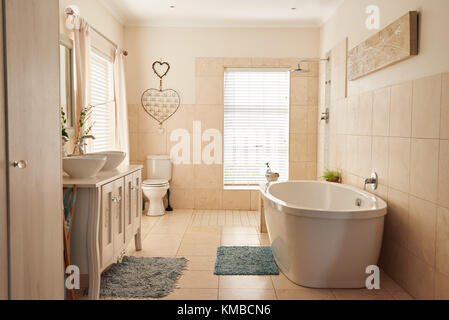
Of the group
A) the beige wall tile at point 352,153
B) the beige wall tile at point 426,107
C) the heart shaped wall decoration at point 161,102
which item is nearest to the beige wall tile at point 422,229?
the beige wall tile at point 426,107

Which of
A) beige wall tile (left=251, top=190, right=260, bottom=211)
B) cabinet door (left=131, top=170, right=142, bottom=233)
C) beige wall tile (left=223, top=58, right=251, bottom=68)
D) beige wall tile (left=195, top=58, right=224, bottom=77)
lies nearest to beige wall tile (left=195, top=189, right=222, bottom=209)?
beige wall tile (left=251, top=190, right=260, bottom=211)

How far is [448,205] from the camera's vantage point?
244 centimetres

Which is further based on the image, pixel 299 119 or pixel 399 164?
pixel 299 119

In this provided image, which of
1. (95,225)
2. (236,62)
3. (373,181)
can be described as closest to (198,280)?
(95,225)

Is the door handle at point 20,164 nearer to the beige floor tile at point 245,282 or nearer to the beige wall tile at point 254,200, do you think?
the beige floor tile at point 245,282

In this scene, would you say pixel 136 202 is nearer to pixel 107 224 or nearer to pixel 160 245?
pixel 160 245

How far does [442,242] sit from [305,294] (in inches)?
37.9

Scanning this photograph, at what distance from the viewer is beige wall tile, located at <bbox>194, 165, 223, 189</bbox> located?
5820 millimetres

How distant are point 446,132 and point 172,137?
3.92 metres

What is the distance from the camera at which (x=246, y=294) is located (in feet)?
9.37

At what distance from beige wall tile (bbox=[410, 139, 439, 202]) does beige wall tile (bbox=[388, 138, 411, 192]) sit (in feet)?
0.24

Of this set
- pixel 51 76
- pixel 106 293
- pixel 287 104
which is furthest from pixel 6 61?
pixel 287 104

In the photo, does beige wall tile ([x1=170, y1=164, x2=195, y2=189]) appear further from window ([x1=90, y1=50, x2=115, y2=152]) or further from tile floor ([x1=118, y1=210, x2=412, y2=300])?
window ([x1=90, y1=50, x2=115, y2=152])

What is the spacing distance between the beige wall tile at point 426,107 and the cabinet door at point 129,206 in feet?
7.26
